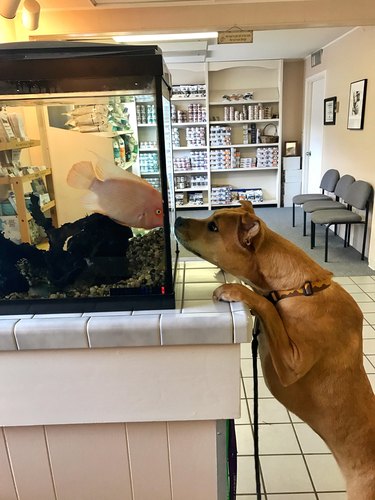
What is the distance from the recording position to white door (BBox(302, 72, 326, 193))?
662 centimetres

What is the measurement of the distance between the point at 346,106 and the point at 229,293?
4905 millimetres

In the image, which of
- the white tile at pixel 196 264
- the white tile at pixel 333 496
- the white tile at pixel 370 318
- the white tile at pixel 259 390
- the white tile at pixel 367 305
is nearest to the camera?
the white tile at pixel 196 264

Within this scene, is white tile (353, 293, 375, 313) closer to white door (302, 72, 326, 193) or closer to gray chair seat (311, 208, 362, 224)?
gray chair seat (311, 208, 362, 224)

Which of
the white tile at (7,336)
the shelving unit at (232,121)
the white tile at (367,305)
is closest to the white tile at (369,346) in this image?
the white tile at (367,305)

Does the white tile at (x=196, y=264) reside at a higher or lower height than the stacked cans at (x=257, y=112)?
lower

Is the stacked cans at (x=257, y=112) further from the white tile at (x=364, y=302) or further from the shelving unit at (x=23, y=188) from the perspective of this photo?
the shelving unit at (x=23, y=188)

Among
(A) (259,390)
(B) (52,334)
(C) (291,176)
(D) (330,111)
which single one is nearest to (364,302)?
(A) (259,390)

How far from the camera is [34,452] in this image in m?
1.22

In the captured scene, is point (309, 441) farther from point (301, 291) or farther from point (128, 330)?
point (128, 330)

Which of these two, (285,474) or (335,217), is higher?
(335,217)

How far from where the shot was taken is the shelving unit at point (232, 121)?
23.4 feet

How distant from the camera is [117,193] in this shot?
3.48 feet

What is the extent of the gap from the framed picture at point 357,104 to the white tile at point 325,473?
12.8ft

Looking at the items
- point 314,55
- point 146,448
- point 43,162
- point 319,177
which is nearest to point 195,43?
point 314,55
